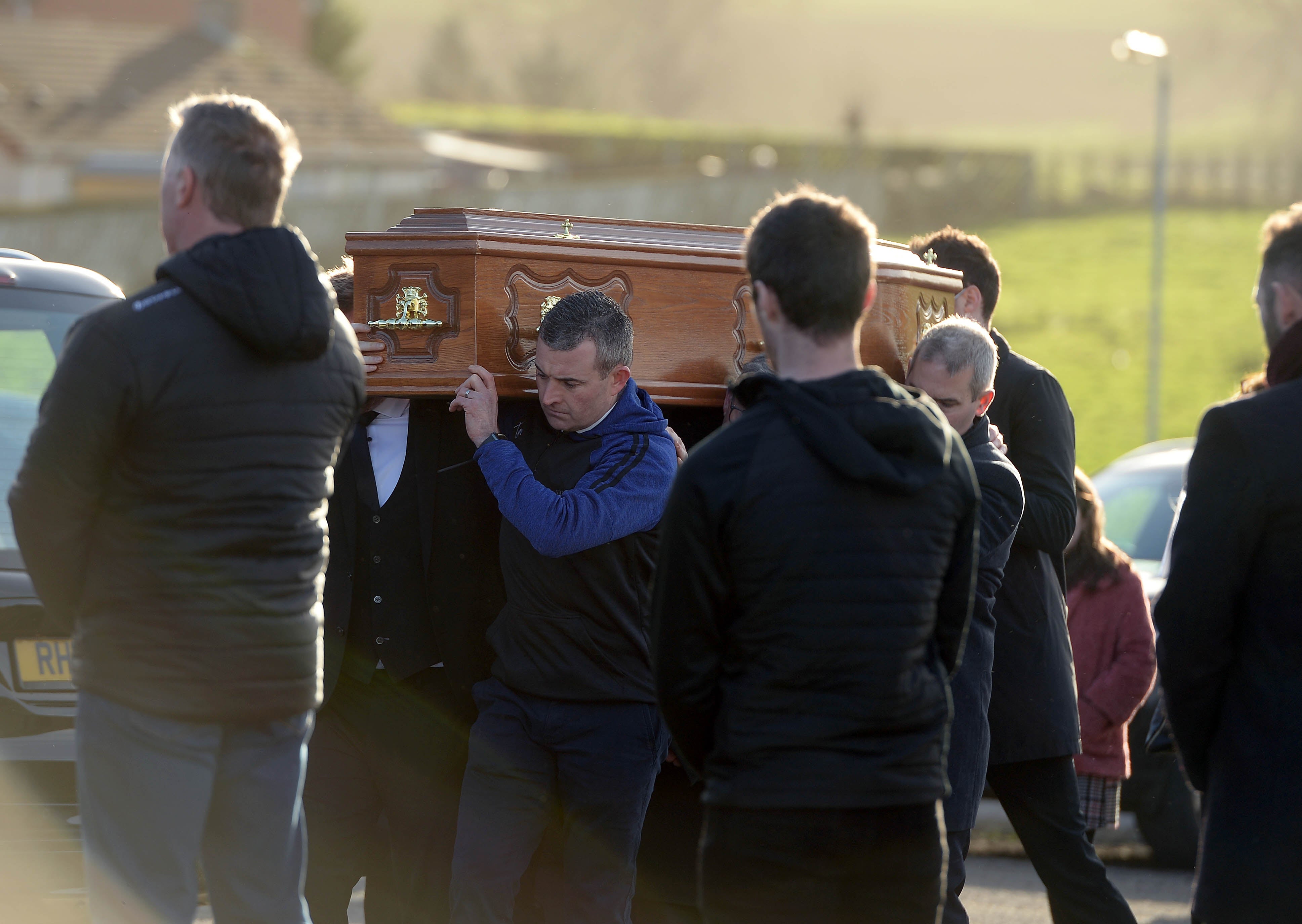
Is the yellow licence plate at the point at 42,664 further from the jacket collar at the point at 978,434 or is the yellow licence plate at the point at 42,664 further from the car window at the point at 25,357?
the jacket collar at the point at 978,434

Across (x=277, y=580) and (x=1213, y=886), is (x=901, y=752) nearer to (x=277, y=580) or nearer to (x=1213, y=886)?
(x=1213, y=886)

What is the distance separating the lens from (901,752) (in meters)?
2.72

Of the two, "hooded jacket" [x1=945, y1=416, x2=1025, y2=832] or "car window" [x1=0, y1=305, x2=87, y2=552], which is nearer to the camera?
"hooded jacket" [x1=945, y1=416, x2=1025, y2=832]

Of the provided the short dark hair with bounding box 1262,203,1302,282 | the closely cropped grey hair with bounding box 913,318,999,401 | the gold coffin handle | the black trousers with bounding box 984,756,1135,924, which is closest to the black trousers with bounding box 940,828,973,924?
the black trousers with bounding box 984,756,1135,924

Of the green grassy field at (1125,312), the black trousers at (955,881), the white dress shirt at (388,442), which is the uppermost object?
the white dress shirt at (388,442)

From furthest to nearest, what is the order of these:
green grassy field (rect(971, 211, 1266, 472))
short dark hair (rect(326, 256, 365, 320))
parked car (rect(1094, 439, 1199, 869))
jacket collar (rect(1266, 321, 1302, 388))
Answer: green grassy field (rect(971, 211, 1266, 472))
parked car (rect(1094, 439, 1199, 869))
short dark hair (rect(326, 256, 365, 320))
jacket collar (rect(1266, 321, 1302, 388))

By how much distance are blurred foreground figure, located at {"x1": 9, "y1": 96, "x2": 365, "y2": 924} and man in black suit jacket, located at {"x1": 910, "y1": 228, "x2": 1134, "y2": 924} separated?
2311 mm

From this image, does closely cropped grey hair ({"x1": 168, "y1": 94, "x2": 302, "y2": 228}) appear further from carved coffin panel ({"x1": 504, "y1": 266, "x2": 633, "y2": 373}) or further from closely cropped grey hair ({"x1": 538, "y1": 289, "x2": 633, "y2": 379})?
carved coffin panel ({"x1": 504, "y1": 266, "x2": 633, "y2": 373})

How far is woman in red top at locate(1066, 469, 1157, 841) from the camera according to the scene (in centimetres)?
569

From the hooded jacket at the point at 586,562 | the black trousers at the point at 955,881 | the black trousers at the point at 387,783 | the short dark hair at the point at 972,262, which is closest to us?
the hooded jacket at the point at 586,562

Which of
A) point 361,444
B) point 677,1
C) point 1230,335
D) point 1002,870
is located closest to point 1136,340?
point 1230,335

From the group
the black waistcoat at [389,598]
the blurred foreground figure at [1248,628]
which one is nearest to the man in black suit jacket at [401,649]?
the black waistcoat at [389,598]

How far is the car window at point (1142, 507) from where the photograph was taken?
872cm

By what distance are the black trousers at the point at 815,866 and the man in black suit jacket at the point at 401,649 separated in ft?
5.62
